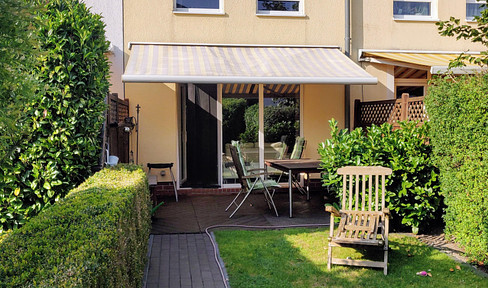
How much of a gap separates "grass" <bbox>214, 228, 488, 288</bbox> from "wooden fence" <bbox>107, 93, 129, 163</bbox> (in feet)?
9.88

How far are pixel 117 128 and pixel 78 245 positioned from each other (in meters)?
6.69

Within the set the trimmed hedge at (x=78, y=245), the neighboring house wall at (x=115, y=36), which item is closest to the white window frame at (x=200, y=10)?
the neighboring house wall at (x=115, y=36)

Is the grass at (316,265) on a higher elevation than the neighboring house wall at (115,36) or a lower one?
lower

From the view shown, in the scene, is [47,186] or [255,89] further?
[255,89]

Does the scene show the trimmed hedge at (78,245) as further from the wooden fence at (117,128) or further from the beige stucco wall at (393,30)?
the beige stucco wall at (393,30)

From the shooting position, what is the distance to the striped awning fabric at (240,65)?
8.88m

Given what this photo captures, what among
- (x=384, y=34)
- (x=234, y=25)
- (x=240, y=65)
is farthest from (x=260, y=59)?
(x=384, y=34)

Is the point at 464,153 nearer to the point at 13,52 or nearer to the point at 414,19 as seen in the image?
the point at 13,52

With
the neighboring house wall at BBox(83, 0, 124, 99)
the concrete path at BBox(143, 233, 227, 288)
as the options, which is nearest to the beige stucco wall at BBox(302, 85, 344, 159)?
the neighboring house wall at BBox(83, 0, 124, 99)

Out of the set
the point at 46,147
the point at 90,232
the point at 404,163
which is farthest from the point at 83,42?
the point at 404,163

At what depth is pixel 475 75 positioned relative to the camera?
588cm

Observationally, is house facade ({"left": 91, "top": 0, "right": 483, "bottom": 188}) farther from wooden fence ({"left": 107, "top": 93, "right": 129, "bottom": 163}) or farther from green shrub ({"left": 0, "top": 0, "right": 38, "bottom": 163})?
green shrub ({"left": 0, "top": 0, "right": 38, "bottom": 163})

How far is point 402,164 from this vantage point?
6973 mm

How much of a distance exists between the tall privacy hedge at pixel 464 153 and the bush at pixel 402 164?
54 centimetres
